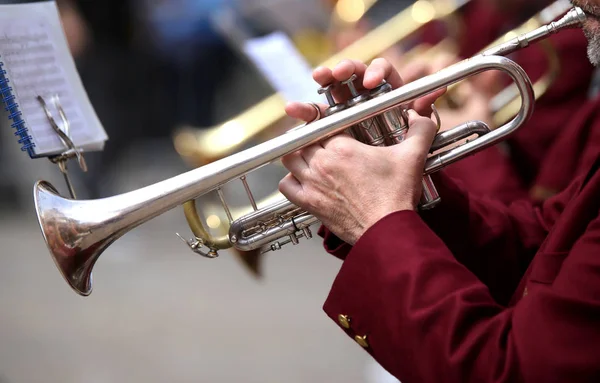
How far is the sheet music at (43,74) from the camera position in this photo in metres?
1.40

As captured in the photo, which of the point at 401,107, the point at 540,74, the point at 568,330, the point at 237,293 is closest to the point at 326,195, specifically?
the point at 401,107

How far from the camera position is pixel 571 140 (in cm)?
211

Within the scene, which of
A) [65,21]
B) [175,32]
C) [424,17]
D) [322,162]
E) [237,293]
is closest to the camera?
[322,162]

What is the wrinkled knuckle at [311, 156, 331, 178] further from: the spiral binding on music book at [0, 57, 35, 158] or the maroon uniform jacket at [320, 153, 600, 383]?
the spiral binding on music book at [0, 57, 35, 158]

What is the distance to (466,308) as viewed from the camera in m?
1.04

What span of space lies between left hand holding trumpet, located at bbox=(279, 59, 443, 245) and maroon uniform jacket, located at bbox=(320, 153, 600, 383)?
4cm

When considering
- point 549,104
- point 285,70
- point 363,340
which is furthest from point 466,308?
point 549,104

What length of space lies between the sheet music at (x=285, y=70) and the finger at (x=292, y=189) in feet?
2.56

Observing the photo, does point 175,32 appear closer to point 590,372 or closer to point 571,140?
point 571,140

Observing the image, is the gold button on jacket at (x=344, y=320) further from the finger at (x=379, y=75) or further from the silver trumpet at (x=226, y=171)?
the finger at (x=379, y=75)

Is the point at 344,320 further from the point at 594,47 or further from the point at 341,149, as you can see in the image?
the point at 594,47

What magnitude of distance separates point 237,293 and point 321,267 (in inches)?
20.0

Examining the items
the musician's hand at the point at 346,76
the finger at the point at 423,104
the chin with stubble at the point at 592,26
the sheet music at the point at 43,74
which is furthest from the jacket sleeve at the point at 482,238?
the sheet music at the point at 43,74

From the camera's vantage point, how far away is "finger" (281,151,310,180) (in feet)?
4.02
